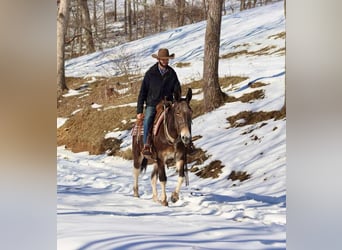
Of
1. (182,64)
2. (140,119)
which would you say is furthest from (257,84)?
(140,119)

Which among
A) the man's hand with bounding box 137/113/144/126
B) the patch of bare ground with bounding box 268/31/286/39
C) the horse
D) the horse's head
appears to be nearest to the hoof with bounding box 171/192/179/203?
the horse

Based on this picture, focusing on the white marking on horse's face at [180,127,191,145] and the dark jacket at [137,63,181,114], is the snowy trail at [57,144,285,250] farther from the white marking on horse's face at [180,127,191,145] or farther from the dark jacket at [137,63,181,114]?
the dark jacket at [137,63,181,114]

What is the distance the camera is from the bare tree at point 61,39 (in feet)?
7.48

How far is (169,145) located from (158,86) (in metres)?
0.30

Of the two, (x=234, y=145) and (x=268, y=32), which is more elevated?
(x=268, y=32)

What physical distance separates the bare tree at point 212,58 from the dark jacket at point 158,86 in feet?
0.49

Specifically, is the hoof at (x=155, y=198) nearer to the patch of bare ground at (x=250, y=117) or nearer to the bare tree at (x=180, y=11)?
the patch of bare ground at (x=250, y=117)

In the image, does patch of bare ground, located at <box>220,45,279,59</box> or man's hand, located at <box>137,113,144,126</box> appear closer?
patch of bare ground, located at <box>220,45,279,59</box>

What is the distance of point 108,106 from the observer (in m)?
2.36

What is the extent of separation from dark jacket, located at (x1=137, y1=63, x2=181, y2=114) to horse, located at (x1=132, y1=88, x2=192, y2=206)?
45mm

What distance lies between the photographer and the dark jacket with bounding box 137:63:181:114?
90.9 inches

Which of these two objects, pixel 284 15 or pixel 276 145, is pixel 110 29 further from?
pixel 276 145
